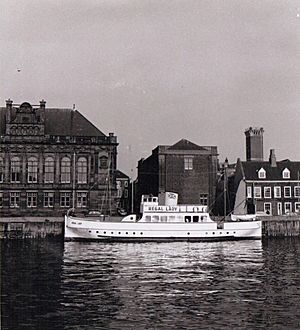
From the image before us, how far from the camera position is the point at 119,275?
28.3 metres

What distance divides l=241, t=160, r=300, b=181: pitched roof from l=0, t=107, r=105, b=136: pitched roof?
20.8 metres

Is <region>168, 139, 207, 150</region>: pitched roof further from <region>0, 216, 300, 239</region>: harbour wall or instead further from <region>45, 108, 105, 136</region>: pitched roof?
<region>0, 216, 300, 239</region>: harbour wall

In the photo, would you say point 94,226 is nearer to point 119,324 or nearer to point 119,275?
point 119,275

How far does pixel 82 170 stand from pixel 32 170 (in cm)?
651

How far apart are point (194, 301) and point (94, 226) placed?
36553 millimetres

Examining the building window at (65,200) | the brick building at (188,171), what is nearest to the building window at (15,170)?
the building window at (65,200)

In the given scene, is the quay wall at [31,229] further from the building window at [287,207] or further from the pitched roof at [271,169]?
the building window at [287,207]

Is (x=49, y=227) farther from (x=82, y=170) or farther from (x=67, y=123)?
(x=67, y=123)

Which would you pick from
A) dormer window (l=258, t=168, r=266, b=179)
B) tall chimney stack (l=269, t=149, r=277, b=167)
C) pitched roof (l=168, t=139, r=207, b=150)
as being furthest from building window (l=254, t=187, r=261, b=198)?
pitched roof (l=168, t=139, r=207, b=150)

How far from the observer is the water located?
58.0 ft

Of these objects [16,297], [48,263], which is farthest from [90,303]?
[48,263]

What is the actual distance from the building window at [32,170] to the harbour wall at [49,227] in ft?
23.2

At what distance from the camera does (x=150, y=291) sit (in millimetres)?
23016

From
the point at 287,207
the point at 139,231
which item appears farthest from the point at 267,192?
the point at 139,231
